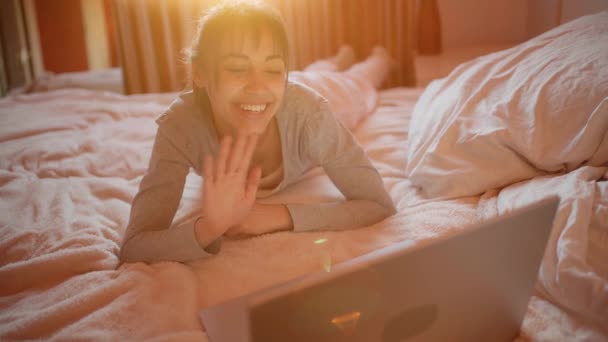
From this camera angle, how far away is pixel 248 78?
0.87 m

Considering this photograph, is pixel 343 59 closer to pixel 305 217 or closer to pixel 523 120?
pixel 523 120

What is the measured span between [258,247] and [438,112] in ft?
2.06

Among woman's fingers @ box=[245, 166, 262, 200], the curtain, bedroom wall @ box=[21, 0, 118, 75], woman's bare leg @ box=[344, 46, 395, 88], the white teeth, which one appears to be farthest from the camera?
bedroom wall @ box=[21, 0, 118, 75]

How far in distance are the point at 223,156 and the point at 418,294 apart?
397 millimetres

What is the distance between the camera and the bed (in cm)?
66

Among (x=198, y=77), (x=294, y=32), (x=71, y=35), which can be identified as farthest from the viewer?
(x=71, y=35)

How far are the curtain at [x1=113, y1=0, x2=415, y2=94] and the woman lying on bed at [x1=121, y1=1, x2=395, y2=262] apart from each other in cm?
177

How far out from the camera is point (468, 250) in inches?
18.5

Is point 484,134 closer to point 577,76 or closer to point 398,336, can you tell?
point 577,76

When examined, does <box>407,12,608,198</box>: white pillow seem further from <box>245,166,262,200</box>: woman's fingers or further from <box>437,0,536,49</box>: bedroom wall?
<box>437,0,536,49</box>: bedroom wall

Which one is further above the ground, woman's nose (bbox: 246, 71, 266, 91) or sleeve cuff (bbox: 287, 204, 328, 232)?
woman's nose (bbox: 246, 71, 266, 91)

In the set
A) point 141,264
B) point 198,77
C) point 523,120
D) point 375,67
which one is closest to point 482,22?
point 375,67

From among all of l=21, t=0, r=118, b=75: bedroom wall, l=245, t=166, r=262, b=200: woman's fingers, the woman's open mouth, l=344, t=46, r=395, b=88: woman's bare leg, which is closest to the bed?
l=245, t=166, r=262, b=200: woman's fingers

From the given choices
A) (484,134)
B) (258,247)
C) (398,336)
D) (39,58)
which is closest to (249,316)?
(398,336)
